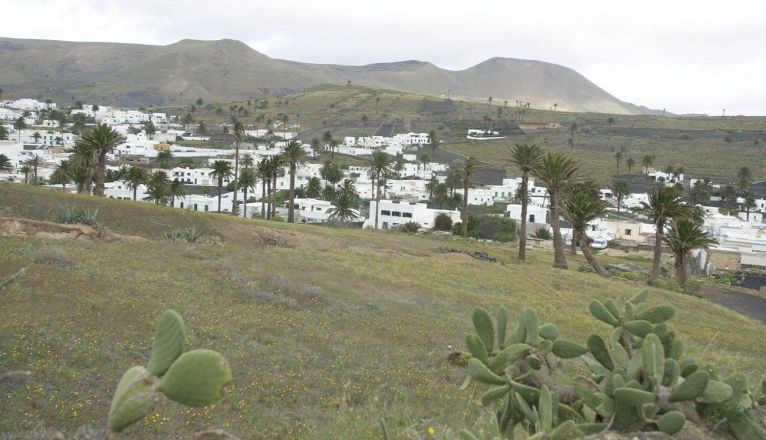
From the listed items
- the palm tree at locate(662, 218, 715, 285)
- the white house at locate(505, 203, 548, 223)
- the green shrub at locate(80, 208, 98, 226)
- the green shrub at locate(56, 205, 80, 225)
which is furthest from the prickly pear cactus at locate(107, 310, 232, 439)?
the white house at locate(505, 203, 548, 223)

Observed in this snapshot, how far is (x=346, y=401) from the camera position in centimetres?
869

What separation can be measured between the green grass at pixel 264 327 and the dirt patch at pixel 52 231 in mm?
1818

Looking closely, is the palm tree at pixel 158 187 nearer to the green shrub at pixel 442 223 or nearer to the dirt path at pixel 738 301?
the green shrub at pixel 442 223

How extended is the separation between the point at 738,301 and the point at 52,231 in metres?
38.7

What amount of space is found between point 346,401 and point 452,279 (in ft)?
54.7

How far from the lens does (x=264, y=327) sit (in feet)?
41.5

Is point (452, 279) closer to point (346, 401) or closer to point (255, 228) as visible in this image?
point (255, 228)

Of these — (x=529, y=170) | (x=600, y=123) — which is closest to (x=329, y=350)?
(x=529, y=170)

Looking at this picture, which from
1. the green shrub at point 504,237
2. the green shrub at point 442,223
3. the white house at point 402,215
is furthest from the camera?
the white house at point 402,215

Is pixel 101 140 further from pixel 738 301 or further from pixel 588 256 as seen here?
pixel 738 301

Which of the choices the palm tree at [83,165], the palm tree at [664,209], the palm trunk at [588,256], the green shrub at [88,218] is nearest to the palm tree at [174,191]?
the palm tree at [83,165]

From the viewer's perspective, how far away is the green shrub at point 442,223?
6469cm

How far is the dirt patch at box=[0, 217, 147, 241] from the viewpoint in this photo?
20.2 m

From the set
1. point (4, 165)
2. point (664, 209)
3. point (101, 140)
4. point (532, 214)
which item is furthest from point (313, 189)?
point (664, 209)
